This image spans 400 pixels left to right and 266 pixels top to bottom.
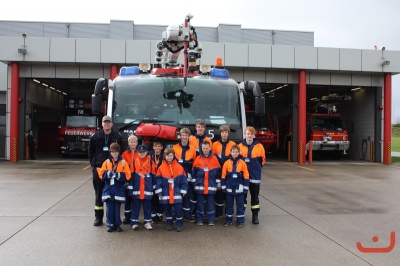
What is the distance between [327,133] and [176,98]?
13.9 metres

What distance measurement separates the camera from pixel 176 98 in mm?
6789

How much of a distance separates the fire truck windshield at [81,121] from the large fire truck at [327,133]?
1064cm

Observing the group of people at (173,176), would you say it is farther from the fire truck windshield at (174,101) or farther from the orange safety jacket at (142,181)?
the fire truck windshield at (174,101)

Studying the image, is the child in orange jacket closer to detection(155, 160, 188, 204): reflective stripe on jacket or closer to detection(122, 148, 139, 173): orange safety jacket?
detection(122, 148, 139, 173): orange safety jacket

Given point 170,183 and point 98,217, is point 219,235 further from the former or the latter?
point 98,217

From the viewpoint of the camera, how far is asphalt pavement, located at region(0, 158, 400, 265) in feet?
15.0

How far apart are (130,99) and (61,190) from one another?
3.99 metres

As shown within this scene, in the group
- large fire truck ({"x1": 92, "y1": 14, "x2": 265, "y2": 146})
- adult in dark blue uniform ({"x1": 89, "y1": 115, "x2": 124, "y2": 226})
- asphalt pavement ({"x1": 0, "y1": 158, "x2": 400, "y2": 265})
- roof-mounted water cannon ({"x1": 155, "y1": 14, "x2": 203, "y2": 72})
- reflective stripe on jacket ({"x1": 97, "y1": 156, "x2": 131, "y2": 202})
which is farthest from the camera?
roof-mounted water cannon ({"x1": 155, "y1": 14, "x2": 203, "y2": 72})

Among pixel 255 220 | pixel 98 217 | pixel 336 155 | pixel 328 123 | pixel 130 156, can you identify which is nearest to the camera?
pixel 130 156

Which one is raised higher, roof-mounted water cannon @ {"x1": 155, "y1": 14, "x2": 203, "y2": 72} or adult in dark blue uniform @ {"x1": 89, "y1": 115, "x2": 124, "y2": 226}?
roof-mounted water cannon @ {"x1": 155, "y1": 14, "x2": 203, "y2": 72}

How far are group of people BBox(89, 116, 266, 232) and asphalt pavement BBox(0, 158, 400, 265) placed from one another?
28 cm

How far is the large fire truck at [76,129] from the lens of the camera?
18.6 m

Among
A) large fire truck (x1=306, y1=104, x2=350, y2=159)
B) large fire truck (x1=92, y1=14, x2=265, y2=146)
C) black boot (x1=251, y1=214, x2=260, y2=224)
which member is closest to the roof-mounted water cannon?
large fire truck (x1=92, y1=14, x2=265, y2=146)

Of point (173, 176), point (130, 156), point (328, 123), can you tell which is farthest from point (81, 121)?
point (173, 176)
